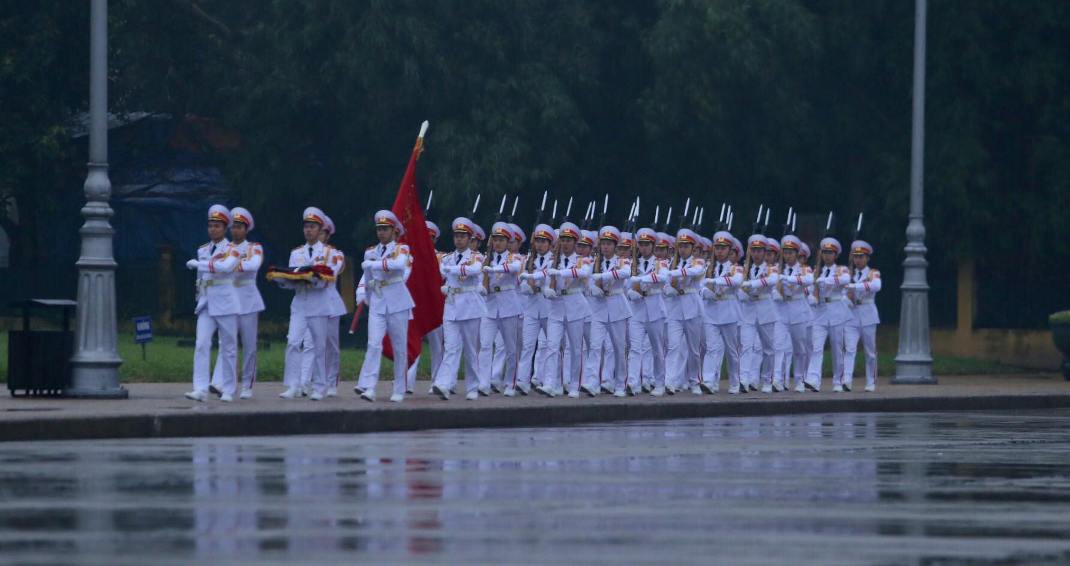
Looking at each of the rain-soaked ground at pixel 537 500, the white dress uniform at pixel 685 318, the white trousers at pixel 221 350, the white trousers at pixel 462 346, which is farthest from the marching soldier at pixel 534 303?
the rain-soaked ground at pixel 537 500

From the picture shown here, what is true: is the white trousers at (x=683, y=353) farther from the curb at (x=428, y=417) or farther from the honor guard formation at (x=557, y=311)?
the curb at (x=428, y=417)

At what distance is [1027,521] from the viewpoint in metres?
12.5

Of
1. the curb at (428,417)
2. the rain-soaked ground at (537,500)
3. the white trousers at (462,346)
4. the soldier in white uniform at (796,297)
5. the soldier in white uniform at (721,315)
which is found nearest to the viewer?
the rain-soaked ground at (537,500)

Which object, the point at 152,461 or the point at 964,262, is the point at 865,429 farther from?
the point at 964,262

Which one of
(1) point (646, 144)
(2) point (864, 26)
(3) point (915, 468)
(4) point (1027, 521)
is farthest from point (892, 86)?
(4) point (1027, 521)

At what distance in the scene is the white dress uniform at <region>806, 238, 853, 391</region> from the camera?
30125 mm

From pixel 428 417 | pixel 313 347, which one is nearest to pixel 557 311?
pixel 313 347

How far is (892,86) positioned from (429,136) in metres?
8.39

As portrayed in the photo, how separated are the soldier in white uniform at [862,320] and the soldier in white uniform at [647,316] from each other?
287 centimetres

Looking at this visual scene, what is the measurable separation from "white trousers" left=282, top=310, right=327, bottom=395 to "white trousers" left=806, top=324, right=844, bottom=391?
842cm

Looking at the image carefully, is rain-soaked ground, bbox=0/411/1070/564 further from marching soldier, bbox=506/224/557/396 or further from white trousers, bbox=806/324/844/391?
white trousers, bbox=806/324/844/391

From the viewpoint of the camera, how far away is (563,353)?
1090 inches

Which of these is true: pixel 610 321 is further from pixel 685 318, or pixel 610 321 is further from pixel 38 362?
pixel 38 362

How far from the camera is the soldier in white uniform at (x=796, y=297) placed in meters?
30.1
